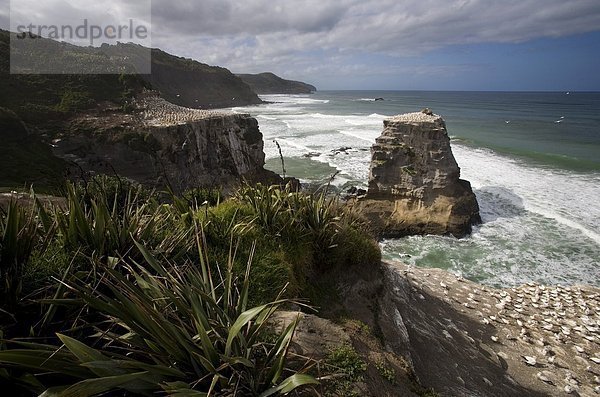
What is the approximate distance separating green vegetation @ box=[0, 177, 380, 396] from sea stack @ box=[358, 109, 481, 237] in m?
14.2

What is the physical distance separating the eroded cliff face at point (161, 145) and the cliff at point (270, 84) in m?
149

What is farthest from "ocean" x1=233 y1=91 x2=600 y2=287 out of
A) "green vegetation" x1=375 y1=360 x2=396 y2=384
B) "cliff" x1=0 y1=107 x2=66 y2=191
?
"cliff" x1=0 y1=107 x2=66 y2=191

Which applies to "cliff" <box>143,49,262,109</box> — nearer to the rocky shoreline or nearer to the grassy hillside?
the grassy hillside

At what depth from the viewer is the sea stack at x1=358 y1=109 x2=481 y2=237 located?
1784 centimetres

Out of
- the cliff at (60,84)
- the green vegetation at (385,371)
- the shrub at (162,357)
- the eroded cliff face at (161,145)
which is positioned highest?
the cliff at (60,84)

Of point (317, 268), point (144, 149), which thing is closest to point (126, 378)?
point (317, 268)

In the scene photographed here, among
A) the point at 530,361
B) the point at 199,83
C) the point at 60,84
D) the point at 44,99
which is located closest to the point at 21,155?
the point at 44,99

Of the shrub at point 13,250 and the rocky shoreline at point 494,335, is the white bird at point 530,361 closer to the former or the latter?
the rocky shoreline at point 494,335

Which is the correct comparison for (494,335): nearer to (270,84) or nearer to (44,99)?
(44,99)

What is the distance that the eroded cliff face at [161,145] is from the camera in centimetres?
1515

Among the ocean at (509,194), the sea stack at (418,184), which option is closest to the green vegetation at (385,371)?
the ocean at (509,194)

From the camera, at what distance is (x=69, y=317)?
102 inches

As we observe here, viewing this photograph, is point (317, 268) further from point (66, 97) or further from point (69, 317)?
point (66, 97)

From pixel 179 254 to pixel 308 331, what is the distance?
1565 mm
